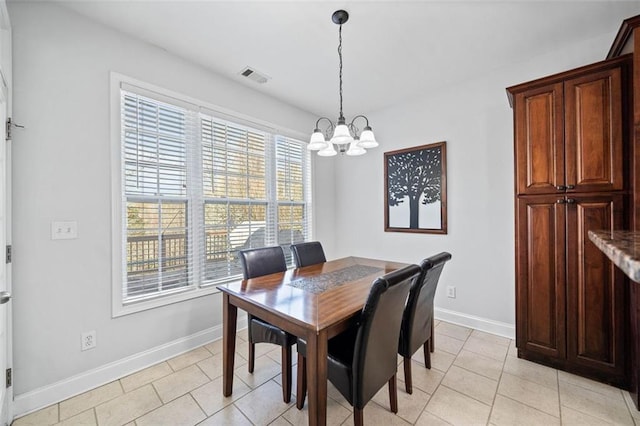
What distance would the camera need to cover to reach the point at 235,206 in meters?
2.96

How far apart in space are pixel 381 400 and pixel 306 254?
134 centimetres

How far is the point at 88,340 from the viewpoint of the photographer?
196cm

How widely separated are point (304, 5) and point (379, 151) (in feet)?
6.96

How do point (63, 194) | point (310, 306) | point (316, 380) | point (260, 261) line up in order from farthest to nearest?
point (260, 261) → point (63, 194) → point (310, 306) → point (316, 380)

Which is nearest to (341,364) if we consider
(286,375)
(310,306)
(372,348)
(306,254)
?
(372,348)

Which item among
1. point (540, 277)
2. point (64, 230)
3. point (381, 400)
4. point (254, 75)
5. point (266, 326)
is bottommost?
point (381, 400)

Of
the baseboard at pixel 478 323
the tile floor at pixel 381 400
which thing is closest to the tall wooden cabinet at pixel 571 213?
the tile floor at pixel 381 400

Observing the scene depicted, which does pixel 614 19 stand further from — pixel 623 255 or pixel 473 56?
pixel 623 255

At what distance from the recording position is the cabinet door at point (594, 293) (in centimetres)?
185

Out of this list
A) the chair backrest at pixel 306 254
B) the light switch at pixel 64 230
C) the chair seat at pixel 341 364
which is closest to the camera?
the chair seat at pixel 341 364

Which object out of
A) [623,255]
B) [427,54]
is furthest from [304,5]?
[623,255]

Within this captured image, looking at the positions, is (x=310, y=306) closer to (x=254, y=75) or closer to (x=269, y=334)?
(x=269, y=334)

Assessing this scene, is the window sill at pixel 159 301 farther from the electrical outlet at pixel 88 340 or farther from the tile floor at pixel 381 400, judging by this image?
the tile floor at pixel 381 400

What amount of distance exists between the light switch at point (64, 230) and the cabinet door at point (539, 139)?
3419 millimetres
